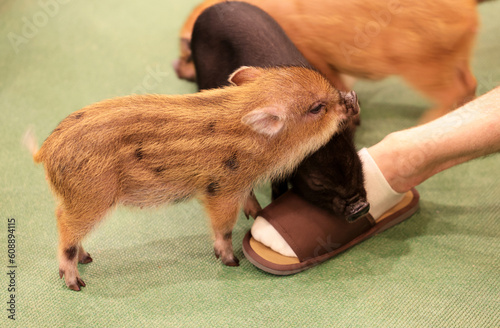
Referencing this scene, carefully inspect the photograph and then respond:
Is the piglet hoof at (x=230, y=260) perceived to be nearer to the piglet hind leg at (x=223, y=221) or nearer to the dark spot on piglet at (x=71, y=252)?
the piglet hind leg at (x=223, y=221)

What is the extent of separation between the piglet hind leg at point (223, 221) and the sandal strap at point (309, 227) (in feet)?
0.53

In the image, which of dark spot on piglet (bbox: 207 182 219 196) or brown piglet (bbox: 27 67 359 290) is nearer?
brown piglet (bbox: 27 67 359 290)

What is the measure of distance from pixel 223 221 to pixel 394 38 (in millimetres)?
1074

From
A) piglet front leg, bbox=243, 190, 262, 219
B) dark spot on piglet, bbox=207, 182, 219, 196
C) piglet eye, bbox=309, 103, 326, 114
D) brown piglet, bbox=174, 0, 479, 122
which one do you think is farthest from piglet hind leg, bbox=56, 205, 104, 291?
brown piglet, bbox=174, 0, 479, 122

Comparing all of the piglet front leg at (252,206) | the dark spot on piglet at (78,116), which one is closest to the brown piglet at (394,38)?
the piglet front leg at (252,206)

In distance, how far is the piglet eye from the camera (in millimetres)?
1595

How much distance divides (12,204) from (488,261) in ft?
5.91

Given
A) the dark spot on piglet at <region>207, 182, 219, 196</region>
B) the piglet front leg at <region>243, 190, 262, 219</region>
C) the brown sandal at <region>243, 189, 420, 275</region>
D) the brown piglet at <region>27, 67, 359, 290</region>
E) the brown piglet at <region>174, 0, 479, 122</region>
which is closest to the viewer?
the brown piglet at <region>27, 67, 359, 290</region>

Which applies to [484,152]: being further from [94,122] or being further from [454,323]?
Answer: [94,122]

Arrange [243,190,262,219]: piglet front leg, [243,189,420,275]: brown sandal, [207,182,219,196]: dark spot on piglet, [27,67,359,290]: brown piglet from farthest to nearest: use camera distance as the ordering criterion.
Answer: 1. [243,190,262,219]: piglet front leg
2. [243,189,420,275]: brown sandal
3. [207,182,219,196]: dark spot on piglet
4. [27,67,359,290]: brown piglet

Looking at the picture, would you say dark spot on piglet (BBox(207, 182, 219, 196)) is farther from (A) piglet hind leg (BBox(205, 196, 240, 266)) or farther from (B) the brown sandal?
(B) the brown sandal

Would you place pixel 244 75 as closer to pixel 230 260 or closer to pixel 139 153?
pixel 139 153

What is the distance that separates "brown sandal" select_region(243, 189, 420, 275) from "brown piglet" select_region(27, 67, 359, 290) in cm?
16

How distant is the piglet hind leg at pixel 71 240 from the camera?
1.52 metres
